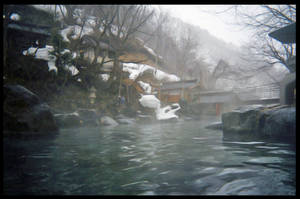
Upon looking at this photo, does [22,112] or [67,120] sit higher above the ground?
[22,112]

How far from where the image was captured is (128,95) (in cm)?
1966

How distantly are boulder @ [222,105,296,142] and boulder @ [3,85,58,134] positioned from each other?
5.51 meters

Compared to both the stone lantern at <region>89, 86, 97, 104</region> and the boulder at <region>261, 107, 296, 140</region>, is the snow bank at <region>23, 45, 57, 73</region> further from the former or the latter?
the boulder at <region>261, 107, 296, 140</region>

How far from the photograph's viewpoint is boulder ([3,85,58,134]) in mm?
5520

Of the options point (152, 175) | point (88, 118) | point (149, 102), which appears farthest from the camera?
point (149, 102)

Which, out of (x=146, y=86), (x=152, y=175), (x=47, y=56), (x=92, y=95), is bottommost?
(x=152, y=175)

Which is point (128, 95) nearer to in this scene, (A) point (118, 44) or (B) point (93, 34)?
(A) point (118, 44)

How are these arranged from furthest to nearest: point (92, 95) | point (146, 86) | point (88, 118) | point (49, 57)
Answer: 1. point (146, 86)
2. point (92, 95)
3. point (49, 57)
4. point (88, 118)

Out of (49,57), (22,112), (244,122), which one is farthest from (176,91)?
(22,112)

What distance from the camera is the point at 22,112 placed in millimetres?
5691

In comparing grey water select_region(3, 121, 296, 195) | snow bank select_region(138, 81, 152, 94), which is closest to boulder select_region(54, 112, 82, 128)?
grey water select_region(3, 121, 296, 195)

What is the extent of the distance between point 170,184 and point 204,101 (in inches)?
1048

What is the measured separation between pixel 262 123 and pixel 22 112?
22.1 feet

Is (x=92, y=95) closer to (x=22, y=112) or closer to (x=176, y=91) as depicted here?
(x=22, y=112)
